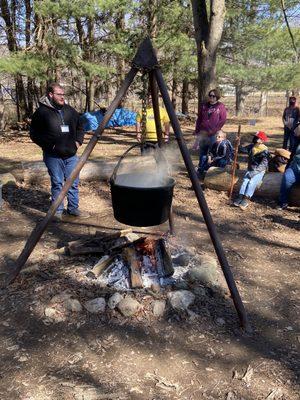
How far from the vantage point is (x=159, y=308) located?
135 inches

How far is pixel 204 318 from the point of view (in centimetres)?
340

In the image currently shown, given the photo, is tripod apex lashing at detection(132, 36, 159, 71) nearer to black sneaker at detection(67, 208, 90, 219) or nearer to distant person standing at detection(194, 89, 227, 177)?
black sneaker at detection(67, 208, 90, 219)

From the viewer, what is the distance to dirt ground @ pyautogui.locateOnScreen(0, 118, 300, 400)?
268 cm

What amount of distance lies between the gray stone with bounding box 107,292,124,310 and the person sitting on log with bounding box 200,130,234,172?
431 cm

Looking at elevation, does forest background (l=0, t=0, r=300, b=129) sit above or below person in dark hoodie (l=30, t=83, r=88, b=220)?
above

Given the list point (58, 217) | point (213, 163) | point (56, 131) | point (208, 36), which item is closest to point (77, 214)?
point (58, 217)

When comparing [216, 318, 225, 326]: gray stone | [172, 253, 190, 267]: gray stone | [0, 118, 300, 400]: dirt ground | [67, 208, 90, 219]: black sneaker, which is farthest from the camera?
[67, 208, 90, 219]: black sneaker

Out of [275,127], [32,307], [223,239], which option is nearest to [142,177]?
[32,307]

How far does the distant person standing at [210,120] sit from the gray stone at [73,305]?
4663mm

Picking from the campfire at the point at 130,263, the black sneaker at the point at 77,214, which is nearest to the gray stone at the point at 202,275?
the campfire at the point at 130,263

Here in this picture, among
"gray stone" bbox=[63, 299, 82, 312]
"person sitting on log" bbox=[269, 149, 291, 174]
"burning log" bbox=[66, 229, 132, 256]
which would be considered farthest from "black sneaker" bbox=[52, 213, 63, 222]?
"person sitting on log" bbox=[269, 149, 291, 174]

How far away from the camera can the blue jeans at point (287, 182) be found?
6.27m

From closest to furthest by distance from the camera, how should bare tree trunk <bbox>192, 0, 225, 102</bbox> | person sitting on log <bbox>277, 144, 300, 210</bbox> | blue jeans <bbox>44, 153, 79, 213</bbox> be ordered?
blue jeans <bbox>44, 153, 79, 213</bbox> → person sitting on log <bbox>277, 144, 300, 210</bbox> → bare tree trunk <bbox>192, 0, 225, 102</bbox>

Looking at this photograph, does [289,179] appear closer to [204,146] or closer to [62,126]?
[204,146]
